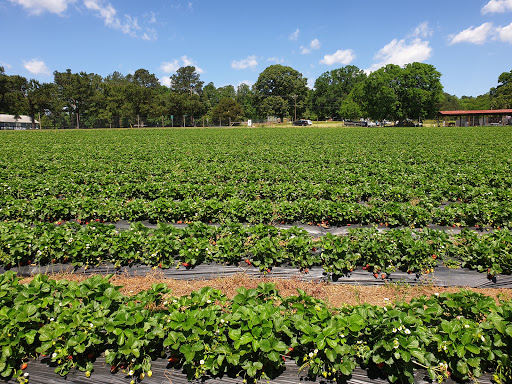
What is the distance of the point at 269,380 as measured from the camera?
3.29m

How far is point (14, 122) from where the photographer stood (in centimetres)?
8825

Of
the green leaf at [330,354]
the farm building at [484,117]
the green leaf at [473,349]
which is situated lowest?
the green leaf at [330,354]

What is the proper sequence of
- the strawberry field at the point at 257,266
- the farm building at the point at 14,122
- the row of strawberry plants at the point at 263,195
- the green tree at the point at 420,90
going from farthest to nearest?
the farm building at the point at 14,122 → the green tree at the point at 420,90 → the row of strawberry plants at the point at 263,195 → the strawberry field at the point at 257,266

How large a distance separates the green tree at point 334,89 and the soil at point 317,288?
389ft

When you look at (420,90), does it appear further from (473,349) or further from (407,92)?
(473,349)

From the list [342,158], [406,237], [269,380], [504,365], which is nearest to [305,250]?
[406,237]

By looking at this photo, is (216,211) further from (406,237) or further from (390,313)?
(390,313)

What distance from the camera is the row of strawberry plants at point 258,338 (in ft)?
10.3

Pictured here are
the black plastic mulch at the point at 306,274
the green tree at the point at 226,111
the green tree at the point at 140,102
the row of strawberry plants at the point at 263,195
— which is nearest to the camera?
the black plastic mulch at the point at 306,274

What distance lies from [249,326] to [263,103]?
113m

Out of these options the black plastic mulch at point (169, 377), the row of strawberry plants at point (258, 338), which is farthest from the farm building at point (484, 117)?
the black plastic mulch at point (169, 377)

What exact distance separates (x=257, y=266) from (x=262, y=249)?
433mm

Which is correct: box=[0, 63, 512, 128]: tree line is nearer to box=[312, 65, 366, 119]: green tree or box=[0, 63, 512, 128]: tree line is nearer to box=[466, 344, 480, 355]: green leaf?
box=[312, 65, 366, 119]: green tree

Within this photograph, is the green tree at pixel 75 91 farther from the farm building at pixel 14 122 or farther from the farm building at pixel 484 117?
the farm building at pixel 484 117
